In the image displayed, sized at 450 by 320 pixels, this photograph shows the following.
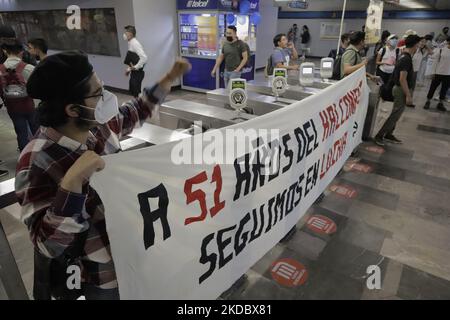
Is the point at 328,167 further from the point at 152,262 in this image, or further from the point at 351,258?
the point at 152,262

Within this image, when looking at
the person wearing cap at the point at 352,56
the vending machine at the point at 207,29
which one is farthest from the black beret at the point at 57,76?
the vending machine at the point at 207,29

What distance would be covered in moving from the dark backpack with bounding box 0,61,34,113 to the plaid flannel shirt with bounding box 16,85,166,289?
113 inches

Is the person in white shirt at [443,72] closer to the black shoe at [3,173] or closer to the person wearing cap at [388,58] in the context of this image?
the person wearing cap at [388,58]

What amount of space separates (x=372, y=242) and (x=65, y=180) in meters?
2.50

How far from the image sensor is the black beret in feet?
3.07

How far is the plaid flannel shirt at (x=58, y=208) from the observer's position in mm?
895

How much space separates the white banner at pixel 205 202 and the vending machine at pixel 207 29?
508cm

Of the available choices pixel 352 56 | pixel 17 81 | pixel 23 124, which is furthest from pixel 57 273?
pixel 352 56

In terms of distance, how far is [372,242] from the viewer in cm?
253

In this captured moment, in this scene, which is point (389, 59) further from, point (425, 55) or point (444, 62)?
point (425, 55)

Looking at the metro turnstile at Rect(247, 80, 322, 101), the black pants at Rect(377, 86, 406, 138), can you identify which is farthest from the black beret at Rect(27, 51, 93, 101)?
the black pants at Rect(377, 86, 406, 138)

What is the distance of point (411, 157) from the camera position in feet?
13.9

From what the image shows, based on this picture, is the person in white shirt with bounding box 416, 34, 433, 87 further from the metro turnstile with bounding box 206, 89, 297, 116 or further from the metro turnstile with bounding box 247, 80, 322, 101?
the metro turnstile with bounding box 206, 89, 297, 116
